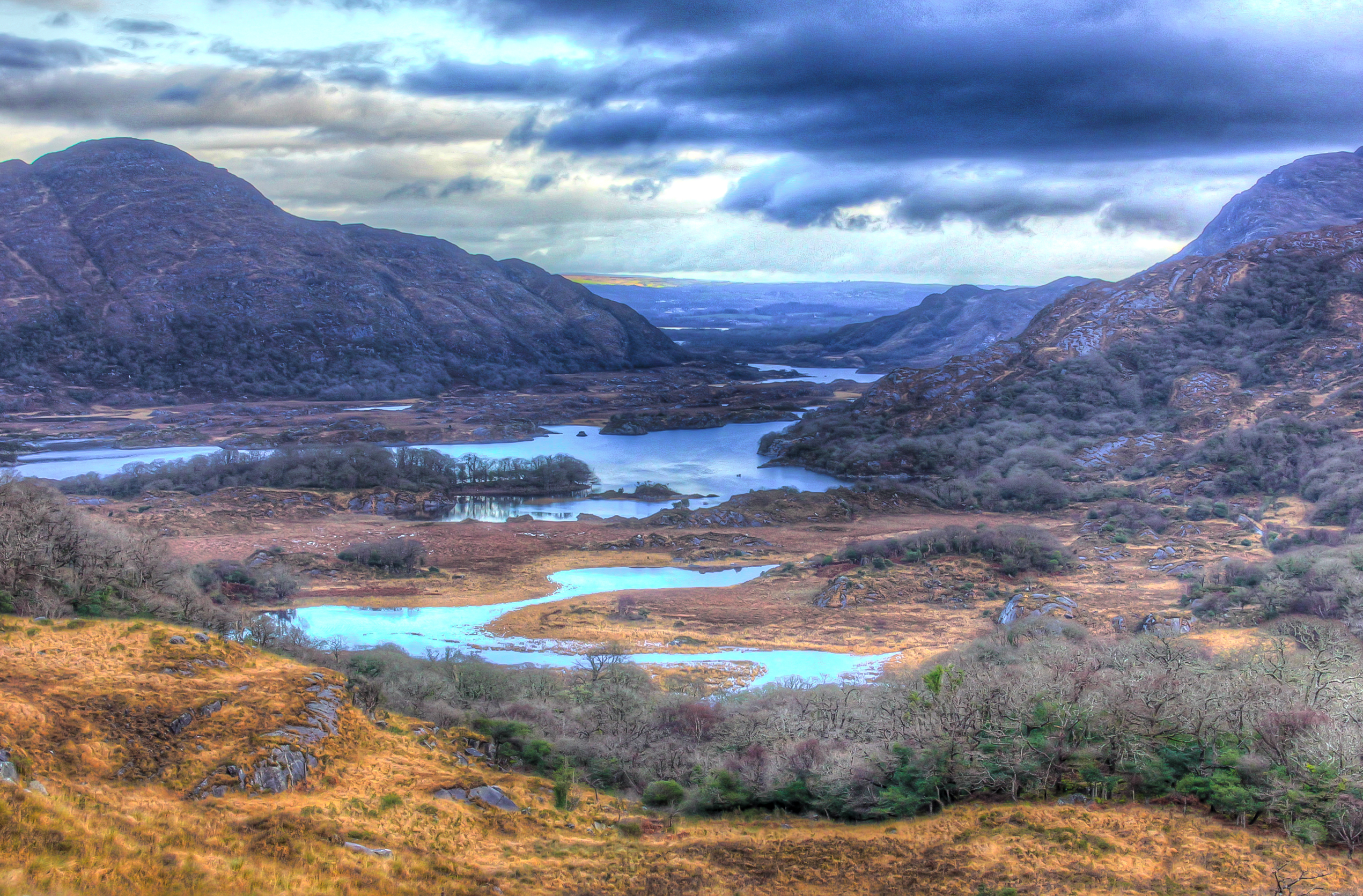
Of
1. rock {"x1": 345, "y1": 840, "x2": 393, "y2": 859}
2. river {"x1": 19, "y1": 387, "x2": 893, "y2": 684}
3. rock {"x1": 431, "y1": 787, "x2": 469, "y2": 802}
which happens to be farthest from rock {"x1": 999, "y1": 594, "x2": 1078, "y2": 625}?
rock {"x1": 345, "y1": 840, "x2": 393, "y2": 859}

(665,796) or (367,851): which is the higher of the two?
(367,851)

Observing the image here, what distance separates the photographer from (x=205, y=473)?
5688 cm

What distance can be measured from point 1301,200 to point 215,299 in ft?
476

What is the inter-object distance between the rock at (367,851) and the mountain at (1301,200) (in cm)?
12441

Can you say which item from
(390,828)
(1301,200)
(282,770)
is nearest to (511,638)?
(282,770)

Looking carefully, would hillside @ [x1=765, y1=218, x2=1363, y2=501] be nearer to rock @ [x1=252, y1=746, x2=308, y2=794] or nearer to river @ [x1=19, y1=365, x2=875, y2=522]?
river @ [x1=19, y1=365, x2=875, y2=522]

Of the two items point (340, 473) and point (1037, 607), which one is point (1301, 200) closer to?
point (1037, 607)

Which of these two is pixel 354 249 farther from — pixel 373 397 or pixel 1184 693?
pixel 1184 693

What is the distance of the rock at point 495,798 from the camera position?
12.8 metres

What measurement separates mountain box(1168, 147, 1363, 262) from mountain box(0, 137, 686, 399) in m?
97.9

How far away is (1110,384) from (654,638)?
53.1 m

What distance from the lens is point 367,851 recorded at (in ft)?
33.5

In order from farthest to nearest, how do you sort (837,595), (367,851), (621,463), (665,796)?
(621,463), (837,595), (665,796), (367,851)

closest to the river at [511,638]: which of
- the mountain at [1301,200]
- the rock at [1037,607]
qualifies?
the rock at [1037,607]
